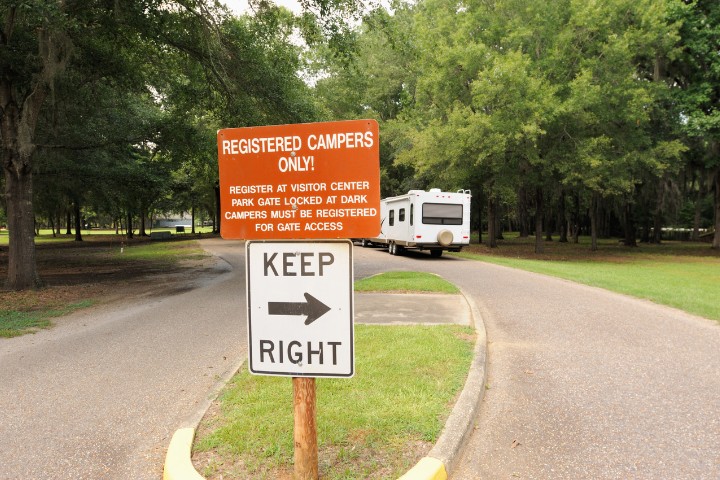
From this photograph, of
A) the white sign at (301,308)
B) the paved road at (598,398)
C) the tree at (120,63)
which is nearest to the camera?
the white sign at (301,308)

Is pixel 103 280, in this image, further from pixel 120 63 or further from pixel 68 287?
pixel 120 63

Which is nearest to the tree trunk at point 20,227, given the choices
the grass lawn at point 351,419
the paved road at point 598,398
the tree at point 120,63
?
the tree at point 120,63

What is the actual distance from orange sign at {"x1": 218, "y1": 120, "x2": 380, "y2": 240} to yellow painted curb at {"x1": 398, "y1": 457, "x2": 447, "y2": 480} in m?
1.62

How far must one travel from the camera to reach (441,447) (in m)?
3.49

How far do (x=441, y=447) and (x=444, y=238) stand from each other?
57.2ft

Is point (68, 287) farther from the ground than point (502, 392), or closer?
farther from the ground

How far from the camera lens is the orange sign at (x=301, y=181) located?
2785mm

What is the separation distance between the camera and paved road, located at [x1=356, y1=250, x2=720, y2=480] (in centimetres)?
352

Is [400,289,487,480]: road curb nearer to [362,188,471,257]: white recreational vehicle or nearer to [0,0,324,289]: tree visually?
[0,0,324,289]: tree

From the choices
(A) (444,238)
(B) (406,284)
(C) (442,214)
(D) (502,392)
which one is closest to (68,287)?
(B) (406,284)

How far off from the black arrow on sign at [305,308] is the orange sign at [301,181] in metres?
0.41

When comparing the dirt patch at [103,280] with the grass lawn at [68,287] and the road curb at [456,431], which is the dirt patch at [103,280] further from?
the road curb at [456,431]

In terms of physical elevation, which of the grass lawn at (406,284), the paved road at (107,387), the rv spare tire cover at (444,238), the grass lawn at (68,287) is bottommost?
the paved road at (107,387)

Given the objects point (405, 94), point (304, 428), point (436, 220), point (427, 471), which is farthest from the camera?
point (405, 94)
